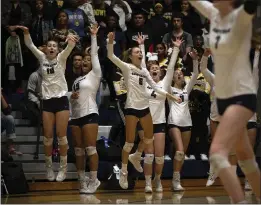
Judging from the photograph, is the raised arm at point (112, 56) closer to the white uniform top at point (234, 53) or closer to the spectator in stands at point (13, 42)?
the spectator in stands at point (13, 42)

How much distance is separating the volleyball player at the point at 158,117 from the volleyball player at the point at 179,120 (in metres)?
0.40

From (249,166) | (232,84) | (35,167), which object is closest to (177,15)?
(35,167)

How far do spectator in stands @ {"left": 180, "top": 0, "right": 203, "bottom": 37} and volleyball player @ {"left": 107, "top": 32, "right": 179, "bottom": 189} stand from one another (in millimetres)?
4304

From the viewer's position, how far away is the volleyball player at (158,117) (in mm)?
11328

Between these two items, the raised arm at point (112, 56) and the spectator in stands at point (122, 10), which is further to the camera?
the spectator in stands at point (122, 10)

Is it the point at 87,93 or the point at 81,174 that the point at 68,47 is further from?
the point at 81,174

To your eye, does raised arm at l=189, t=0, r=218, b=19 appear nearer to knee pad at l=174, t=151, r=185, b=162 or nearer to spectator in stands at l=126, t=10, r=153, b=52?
knee pad at l=174, t=151, r=185, b=162

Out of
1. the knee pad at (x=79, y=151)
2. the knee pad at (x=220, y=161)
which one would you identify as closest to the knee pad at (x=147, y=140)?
the knee pad at (x=79, y=151)

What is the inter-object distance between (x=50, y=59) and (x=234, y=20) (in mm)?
5261

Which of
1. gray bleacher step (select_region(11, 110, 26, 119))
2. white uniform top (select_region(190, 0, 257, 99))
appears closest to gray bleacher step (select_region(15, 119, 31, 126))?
gray bleacher step (select_region(11, 110, 26, 119))

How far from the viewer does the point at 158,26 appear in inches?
579

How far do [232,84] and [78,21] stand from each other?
7890mm

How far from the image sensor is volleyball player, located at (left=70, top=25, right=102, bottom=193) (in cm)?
1098

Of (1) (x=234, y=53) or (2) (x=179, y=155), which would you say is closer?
(1) (x=234, y=53)
